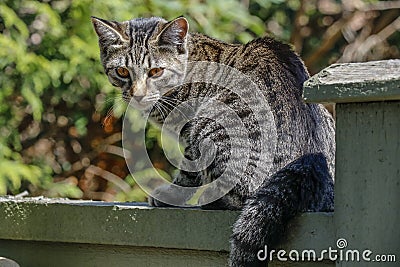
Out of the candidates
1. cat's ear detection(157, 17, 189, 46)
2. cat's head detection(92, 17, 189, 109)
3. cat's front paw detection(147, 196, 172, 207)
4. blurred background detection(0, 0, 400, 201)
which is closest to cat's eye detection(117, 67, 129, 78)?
cat's head detection(92, 17, 189, 109)

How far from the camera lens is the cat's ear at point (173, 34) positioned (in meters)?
2.16

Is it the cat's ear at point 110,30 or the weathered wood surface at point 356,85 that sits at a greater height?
the cat's ear at point 110,30

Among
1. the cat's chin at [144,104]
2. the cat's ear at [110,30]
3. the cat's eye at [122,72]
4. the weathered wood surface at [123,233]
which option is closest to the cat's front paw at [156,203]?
the weathered wood surface at [123,233]

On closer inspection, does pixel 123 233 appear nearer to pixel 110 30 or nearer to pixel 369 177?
pixel 369 177

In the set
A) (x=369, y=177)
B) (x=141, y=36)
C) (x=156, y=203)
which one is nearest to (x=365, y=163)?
(x=369, y=177)

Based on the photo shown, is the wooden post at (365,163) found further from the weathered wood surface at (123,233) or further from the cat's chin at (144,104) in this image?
the cat's chin at (144,104)

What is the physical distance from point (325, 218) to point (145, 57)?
0.86 meters

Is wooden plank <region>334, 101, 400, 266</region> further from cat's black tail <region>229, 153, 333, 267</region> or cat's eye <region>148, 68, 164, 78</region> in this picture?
cat's eye <region>148, 68, 164, 78</region>

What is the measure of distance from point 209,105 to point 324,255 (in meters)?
0.66

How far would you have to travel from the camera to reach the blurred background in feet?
10.8

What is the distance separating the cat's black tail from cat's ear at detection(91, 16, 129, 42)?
796 millimetres

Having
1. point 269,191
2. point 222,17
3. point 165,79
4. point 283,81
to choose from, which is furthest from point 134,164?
point 269,191

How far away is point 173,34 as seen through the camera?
2170mm

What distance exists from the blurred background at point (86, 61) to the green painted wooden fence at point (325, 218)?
954 mm
